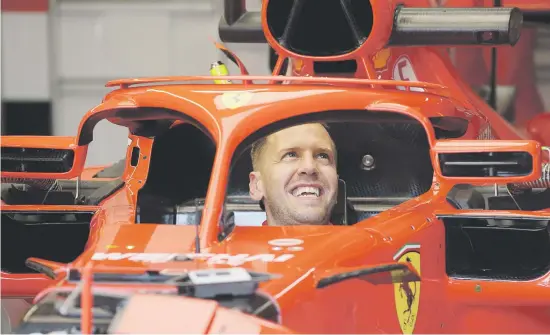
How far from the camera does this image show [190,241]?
2742 millimetres

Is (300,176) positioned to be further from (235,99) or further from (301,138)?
(235,99)

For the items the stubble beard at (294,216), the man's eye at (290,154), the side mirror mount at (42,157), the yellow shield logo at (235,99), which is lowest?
the stubble beard at (294,216)

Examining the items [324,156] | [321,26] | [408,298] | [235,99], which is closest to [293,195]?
[324,156]

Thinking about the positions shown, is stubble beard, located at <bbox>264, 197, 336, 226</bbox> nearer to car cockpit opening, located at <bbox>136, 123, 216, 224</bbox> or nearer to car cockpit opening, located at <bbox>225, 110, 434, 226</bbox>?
car cockpit opening, located at <bbox>136, 123, 216, 224</bbox>

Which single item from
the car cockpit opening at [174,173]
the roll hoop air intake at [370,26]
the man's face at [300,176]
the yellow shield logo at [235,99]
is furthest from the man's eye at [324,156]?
the roll hoop air intake at [370,26]

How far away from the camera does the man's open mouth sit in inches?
126

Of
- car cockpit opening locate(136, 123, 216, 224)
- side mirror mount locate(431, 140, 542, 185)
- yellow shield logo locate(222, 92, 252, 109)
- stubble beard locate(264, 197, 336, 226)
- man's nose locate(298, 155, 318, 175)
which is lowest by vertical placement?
car cockpit opening locate(136, 123, 216, 224)

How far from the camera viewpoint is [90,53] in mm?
6723

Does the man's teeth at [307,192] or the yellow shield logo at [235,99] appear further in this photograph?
the man's teeth at [307,192]

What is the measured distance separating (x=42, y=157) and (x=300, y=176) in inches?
29.7

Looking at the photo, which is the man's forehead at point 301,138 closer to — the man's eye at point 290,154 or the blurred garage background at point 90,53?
the man's eye at point 290,154

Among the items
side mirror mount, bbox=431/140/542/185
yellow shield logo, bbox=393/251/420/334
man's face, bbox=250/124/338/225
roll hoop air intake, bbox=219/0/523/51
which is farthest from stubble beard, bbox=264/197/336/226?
roll hoop air intake, bbox=219/0/523/51

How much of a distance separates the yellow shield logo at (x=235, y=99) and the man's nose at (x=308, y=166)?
0.25m

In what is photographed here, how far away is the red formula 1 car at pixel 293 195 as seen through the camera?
2438 millimetres
